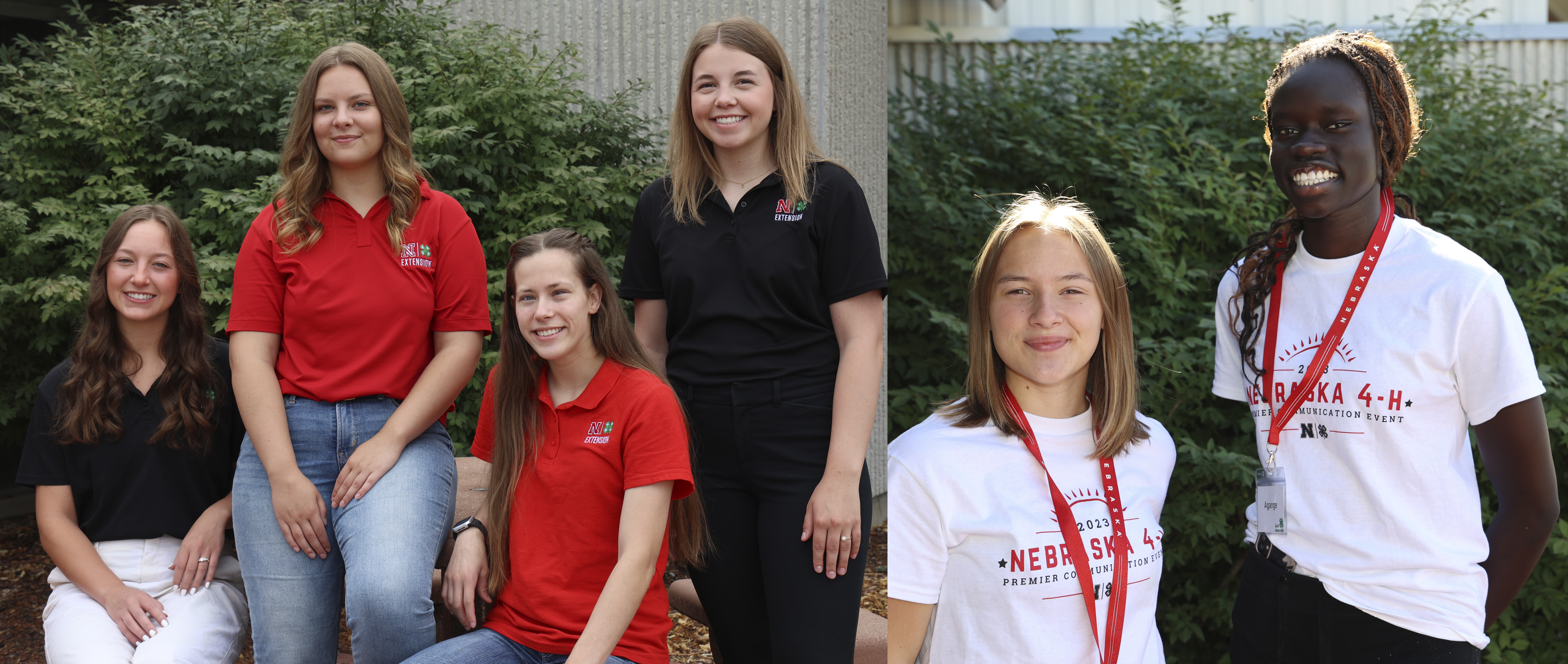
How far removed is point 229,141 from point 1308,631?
5157 mm

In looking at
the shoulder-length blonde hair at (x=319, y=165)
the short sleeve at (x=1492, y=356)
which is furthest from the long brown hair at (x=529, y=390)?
the short sleeve at (x=1492, y=356)

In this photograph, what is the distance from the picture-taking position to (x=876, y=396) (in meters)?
2.29

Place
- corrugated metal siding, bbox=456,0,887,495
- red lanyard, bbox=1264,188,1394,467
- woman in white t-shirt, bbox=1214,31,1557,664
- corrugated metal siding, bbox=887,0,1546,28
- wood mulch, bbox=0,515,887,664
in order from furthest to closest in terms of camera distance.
Result: 1. corrugated metal siding, bbox=887,0,1546,28
2. corrugated metal siding, bbox=456,0,887,495
3. wood mulch, bbox=0,515,887,664
4. red lanyard, bbox=1264,188,1394,467
5. woman in white t-shirt, bbox=1214,31,1557,664

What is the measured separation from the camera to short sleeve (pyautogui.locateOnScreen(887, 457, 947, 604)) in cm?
179

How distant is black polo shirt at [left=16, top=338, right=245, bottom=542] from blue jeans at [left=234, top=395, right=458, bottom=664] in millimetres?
304

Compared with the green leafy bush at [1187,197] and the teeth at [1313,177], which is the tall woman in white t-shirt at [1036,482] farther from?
the green leafy bush at [1187,197]

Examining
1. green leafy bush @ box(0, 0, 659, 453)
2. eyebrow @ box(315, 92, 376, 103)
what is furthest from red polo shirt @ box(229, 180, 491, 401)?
green leafy bush @ box(0, 0, 659, 453)

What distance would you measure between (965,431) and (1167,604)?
3840mm

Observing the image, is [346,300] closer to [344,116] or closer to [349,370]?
[349,370]

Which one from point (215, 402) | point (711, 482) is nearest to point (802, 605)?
point (711, 482)

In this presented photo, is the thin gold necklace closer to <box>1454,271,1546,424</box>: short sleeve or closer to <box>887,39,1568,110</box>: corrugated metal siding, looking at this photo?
<box>1454,271,1546,424</box>: short sleeve

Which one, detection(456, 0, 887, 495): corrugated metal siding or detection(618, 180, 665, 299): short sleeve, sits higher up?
detection(456, 0, 887, 495): corrugated metal siding

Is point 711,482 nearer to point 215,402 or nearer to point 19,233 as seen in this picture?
point 215,402

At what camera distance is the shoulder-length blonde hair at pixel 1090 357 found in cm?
193
